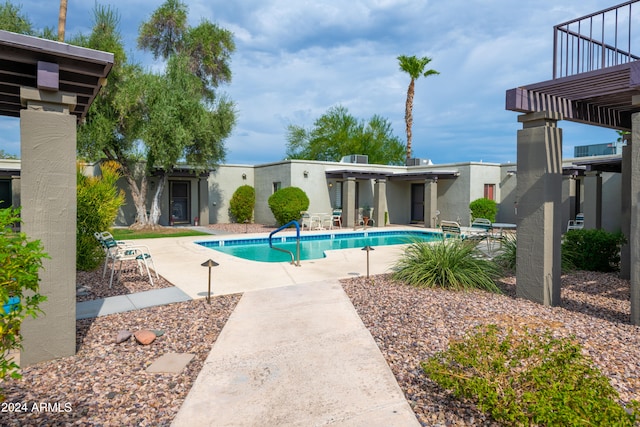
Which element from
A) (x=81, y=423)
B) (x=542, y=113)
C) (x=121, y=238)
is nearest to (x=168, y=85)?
(x=121, y=238)

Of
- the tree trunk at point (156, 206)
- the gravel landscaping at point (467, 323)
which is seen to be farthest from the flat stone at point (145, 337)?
the tree trunk at point (156, 206)

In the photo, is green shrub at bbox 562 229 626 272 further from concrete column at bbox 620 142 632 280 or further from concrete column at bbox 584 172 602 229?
concrete column at bbox 584 172 602 229

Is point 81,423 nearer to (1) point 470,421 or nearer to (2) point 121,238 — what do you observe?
(1) point 470,421

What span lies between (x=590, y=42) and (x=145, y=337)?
7551mm

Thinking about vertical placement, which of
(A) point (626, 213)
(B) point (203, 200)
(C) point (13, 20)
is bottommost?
(A) point (626, 213)

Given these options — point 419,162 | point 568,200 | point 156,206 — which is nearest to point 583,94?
point 568,200

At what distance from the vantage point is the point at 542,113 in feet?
18.6

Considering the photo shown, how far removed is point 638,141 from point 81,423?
613cm

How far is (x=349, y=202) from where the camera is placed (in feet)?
61.2

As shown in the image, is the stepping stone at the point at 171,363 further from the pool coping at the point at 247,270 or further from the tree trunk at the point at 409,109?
the tree trunk at the point at 409,109

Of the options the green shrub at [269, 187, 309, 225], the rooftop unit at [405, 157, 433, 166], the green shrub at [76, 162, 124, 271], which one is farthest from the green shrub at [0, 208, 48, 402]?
the rooftop unit at [405, 157, 433, 166]

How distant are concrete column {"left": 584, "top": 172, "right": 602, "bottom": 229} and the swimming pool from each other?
5.85m

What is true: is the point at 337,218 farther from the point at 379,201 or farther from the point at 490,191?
the point at 490,191

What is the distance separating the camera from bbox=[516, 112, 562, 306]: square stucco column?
5574 mm
